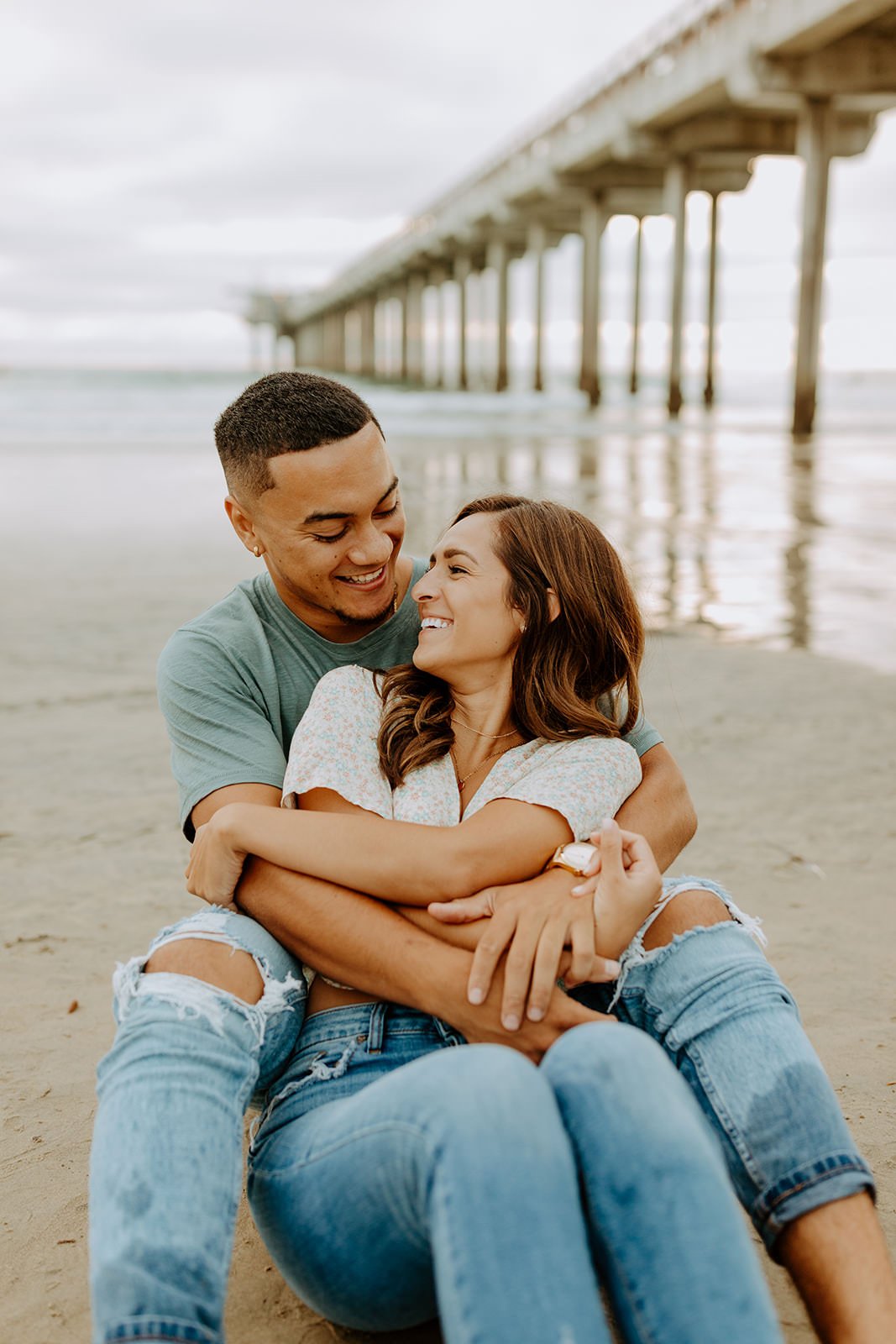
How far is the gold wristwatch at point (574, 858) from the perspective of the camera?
180cm

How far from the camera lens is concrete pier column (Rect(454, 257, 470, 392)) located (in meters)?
41.9

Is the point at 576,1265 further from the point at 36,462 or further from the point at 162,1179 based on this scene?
the point at 36,462

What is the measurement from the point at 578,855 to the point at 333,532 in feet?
2.57

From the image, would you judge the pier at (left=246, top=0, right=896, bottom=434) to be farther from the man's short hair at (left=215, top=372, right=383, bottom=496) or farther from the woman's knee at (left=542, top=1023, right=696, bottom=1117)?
the woman's knee at (left=542, top=1023, right=696, bottom=1117)

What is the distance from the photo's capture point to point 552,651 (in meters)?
2.08

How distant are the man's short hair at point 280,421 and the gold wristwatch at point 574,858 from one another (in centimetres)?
87

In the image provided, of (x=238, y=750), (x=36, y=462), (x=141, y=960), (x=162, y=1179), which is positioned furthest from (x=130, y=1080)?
(x=36, y=462)

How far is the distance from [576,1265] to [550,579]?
112cm

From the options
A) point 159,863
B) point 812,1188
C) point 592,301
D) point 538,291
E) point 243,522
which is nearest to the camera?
point 812,1188

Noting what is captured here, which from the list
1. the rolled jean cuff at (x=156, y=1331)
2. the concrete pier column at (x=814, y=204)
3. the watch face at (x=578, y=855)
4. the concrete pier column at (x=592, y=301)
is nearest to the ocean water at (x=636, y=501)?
the watch face at (x=578, y=855)

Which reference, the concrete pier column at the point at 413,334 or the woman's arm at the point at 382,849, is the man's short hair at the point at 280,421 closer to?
the woman's arm at the point at 382,849

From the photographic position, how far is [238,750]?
6.63ft

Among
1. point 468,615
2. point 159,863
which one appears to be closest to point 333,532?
point 468,615

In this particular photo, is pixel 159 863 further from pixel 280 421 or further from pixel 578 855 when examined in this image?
pixel 578 855
